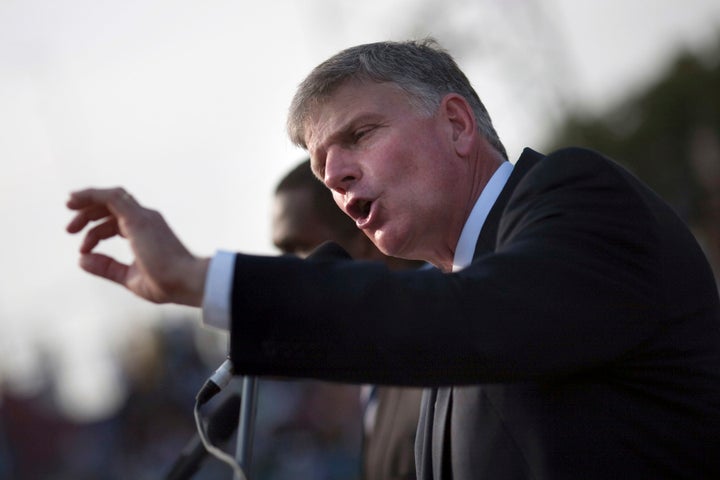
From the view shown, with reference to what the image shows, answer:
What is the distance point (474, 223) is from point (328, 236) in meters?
2.43

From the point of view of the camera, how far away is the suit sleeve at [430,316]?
1.95 metres

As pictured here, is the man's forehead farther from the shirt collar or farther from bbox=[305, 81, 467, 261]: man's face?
the shirt collar

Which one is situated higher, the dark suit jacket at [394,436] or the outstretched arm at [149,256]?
the outstretched arm at [149,256]

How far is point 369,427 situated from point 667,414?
2931mm

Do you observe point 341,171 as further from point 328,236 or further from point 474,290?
point 328,236

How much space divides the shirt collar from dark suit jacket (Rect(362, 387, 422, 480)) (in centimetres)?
188

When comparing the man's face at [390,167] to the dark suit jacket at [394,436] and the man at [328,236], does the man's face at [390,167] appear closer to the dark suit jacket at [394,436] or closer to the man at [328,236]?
the dark suit jacket at [394,436]

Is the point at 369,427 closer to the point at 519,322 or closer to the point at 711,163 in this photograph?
the point at 519,322

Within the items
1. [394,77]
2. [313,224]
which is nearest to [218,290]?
[394,77]

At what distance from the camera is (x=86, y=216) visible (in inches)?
86.4

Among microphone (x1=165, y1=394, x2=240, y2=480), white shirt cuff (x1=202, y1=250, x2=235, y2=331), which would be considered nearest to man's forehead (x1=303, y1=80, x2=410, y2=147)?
white shirt cuff (x1=202, y1=250, x2=235, y2=331)

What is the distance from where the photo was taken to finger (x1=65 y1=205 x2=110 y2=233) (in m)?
2.16

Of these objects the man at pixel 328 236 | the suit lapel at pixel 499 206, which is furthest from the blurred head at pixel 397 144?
the man at pixel 328 236

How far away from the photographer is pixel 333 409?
42.0 ft
